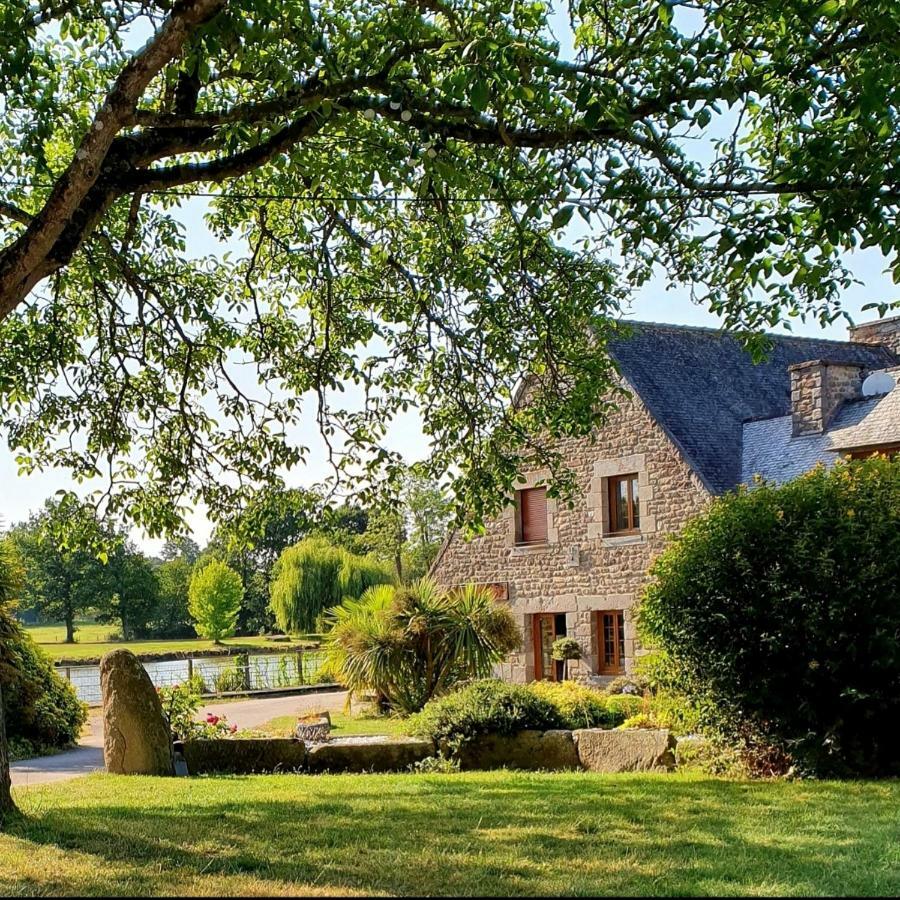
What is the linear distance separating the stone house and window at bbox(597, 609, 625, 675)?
0.03m

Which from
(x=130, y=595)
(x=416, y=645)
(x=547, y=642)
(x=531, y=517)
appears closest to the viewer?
(x=416, y=645)

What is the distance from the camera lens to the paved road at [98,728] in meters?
13.8

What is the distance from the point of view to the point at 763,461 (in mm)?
20891

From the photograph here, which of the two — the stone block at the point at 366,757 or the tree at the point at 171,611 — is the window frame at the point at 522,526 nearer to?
the stone block at the point at 366,757

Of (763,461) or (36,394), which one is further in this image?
(763,461)

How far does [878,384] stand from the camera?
797 inches

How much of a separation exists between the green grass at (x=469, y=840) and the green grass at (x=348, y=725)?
7.53 m

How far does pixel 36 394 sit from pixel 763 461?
1405cm

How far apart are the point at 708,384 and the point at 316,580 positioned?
2620cm

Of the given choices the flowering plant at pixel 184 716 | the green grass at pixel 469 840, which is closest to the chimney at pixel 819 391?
the green grass at pixel 469 840

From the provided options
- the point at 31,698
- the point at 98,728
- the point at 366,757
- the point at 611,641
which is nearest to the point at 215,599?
the point at 98,728

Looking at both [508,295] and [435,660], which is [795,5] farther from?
[435,660]

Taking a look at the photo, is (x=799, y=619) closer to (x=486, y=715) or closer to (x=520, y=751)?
(x=520, y=751)

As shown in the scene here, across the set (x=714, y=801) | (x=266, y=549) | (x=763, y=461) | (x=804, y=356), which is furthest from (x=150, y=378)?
(x=266, y=549)
